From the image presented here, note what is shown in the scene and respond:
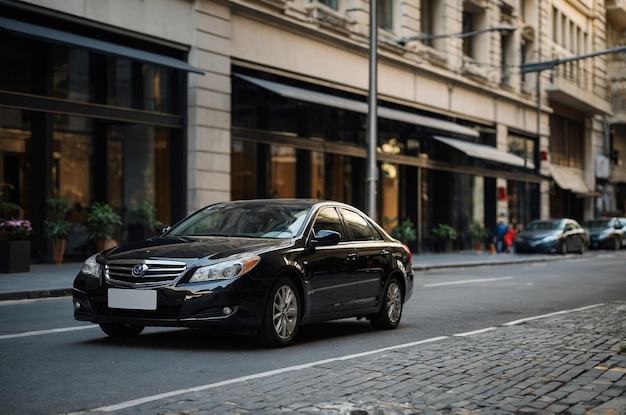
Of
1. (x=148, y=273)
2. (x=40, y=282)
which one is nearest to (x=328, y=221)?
(x=148, y=273)

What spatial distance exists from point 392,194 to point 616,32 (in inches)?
1348

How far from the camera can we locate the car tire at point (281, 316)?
880 centimetres

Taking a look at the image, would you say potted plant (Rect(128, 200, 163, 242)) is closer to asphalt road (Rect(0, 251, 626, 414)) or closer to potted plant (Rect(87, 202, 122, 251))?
potted plant (Rect(87, 202, 122, 251))

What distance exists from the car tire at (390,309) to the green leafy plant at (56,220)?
418 inches

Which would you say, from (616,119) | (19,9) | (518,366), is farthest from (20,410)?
(616,119)

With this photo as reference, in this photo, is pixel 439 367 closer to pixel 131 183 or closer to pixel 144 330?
pixel 144 330

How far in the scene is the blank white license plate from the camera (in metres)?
8.47

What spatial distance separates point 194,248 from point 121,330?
1228mm

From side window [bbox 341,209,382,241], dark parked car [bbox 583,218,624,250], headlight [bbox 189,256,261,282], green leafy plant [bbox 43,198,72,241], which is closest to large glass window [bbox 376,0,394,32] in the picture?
green leafy plant [bbox 43,198,72,241]

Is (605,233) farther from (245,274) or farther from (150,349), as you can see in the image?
(150,349)

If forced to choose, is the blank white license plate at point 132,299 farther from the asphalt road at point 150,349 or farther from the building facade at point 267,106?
the building facade at point 267,106

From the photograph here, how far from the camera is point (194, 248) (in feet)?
29.0

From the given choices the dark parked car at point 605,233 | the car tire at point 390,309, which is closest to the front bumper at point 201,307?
the car tire at point 390,309

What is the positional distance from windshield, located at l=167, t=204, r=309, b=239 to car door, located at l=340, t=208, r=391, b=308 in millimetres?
830
